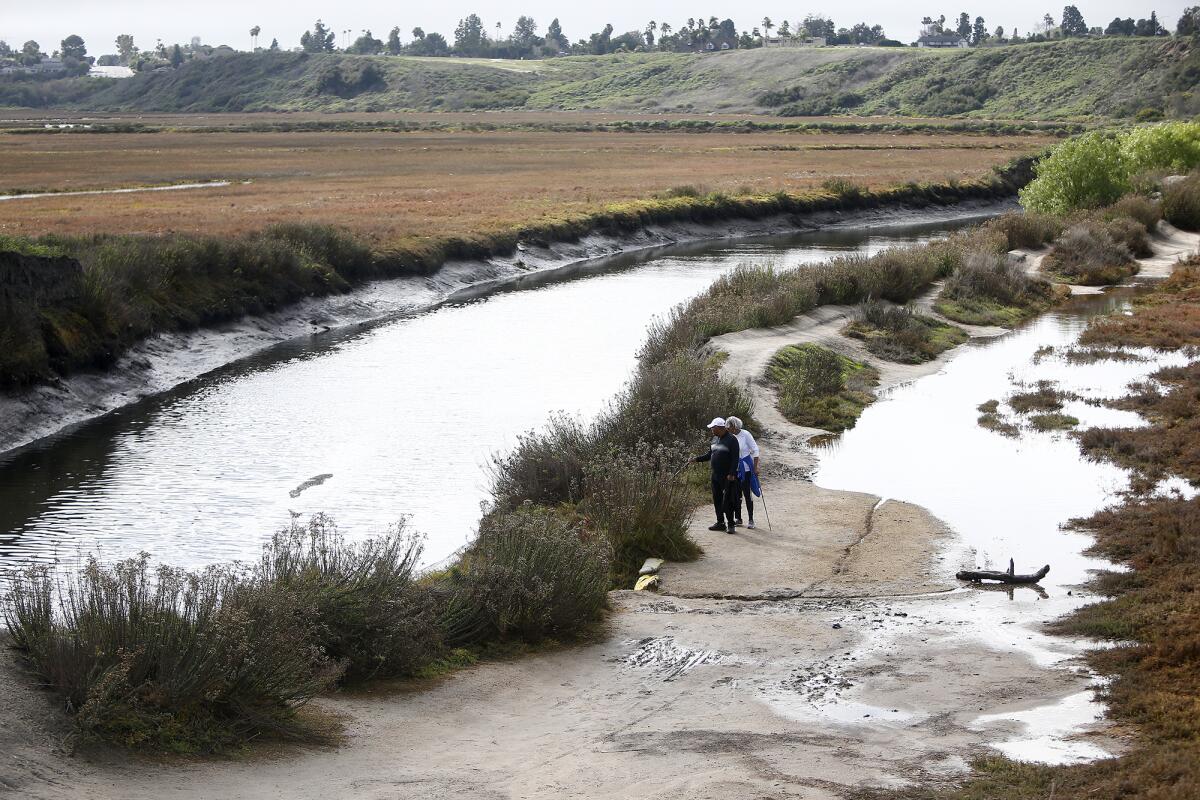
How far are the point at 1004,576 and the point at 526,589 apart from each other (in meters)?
6.19

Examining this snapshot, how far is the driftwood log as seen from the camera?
16188 mm

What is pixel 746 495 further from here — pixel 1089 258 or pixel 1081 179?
pixel 1081 179

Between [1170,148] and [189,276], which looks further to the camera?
[1170,148]

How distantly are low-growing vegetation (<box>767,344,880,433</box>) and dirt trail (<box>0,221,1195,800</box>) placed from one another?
927 cm

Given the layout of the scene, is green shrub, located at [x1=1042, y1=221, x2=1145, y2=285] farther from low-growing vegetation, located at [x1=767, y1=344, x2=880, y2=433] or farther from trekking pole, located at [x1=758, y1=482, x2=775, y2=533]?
trekking pole, located at [x1=758, y1=482, x2=775, y2=533]

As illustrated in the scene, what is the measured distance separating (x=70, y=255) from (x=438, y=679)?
25.1 m

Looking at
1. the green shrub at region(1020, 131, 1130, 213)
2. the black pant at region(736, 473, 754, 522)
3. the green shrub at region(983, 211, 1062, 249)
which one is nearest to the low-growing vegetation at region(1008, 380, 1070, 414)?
the black pant at region(736, 473, 754, 522)

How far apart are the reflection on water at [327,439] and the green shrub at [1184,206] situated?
32.1 metres

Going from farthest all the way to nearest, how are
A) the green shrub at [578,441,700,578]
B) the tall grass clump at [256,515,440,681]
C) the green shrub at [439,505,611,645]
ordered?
1. the green shrub at [578,441,700,578]
2. the green shrub at [439,505,611,645]
3. the tall grass clump at [256,515,440,681]

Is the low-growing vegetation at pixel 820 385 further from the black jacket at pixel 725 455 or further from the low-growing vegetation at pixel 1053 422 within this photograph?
the black jacket at pixel 725 455

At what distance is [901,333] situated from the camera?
120 ft

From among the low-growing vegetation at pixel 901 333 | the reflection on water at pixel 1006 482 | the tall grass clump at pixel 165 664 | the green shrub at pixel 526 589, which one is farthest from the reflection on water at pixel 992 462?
the tall grass clump at pixel 165 664

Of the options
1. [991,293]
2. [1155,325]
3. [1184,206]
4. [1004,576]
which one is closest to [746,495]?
[1004,576]

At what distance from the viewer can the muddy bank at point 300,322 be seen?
91.7ft
